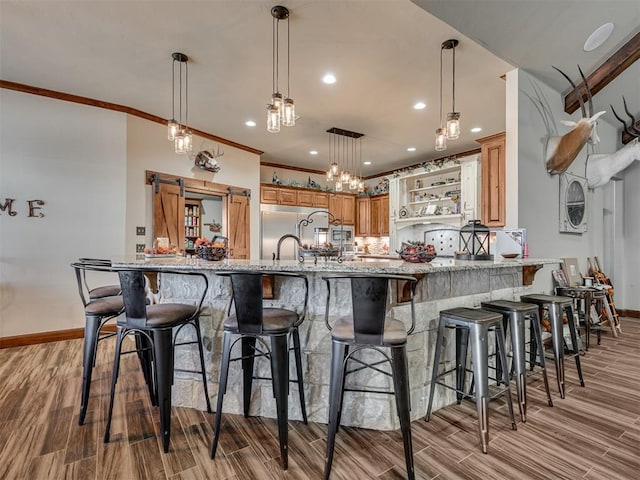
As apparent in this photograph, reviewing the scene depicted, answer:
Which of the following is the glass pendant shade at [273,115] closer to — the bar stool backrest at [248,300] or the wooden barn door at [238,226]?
the bar stool backrest at [248,300]

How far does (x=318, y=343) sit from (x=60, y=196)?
11.8 feet

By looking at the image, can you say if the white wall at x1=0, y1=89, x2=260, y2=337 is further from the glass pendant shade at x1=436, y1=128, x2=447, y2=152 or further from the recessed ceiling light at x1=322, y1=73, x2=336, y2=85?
the glass pendant shade at x1=436, y1=128, x2=447, y2=152

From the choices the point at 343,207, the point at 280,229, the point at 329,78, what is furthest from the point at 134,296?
the point at 343,207

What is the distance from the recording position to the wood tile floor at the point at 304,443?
165 cm

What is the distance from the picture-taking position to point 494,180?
4.29 m

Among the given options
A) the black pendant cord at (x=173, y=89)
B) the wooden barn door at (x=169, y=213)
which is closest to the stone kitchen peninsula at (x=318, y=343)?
the black pendant cord at (x=173, y=89)

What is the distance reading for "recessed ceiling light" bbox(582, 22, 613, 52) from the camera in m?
2.95

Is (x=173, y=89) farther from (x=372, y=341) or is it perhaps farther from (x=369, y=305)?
(x=372, y=341)

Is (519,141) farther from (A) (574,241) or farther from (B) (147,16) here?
(B) (147,16)

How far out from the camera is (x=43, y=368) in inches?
117

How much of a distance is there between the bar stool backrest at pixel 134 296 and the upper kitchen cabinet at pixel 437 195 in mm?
5065

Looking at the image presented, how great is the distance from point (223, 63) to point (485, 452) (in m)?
3.62

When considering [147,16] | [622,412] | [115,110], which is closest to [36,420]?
[147,16]

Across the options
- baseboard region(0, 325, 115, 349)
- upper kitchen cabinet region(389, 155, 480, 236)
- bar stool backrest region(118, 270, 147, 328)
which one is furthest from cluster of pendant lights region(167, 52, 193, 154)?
upper kitchen cabinet region(389, 155, 480, 236)
